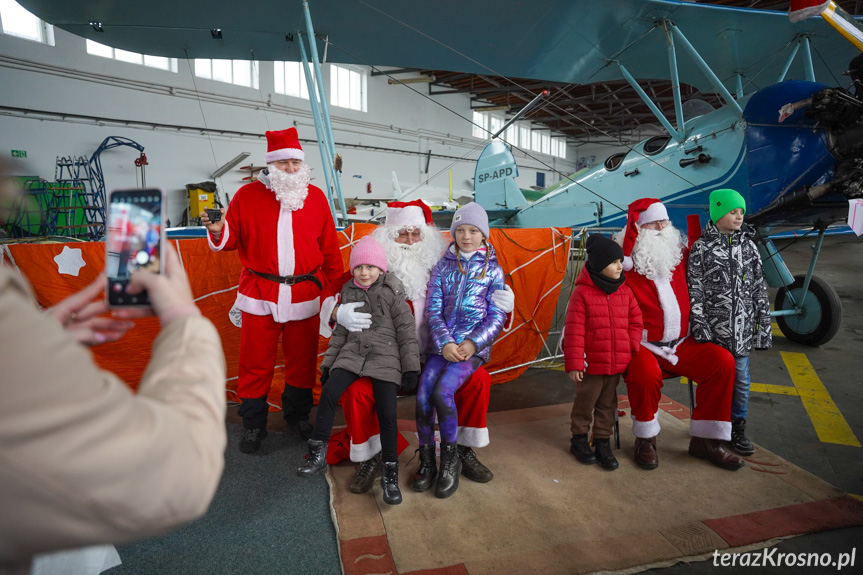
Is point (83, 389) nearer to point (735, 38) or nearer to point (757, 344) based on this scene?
point (757, 344)

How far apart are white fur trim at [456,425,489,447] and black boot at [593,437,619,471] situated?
590mm

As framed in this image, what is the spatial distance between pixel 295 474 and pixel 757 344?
240 centimetres

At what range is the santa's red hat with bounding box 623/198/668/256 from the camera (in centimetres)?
238

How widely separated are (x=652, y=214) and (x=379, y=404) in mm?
1695

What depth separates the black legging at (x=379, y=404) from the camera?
194 cm

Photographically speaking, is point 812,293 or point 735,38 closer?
point 812,293

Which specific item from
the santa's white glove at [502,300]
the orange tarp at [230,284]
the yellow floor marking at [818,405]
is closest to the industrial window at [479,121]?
the orange tarp at [230,284]

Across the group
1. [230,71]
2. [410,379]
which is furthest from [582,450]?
[230,71]

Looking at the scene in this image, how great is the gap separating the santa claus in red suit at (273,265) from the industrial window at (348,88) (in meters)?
12.2

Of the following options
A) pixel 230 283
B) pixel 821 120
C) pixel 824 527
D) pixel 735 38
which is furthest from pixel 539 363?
pixel 735 38

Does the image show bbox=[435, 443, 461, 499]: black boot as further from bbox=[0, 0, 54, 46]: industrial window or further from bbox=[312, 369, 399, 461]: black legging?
bbox=[0, 0, 54, 46]: industrial window

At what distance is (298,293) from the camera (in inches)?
88.0

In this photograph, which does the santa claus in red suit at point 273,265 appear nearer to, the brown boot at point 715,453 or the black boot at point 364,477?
the black boot at point 364,477

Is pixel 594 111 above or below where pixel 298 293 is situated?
above
